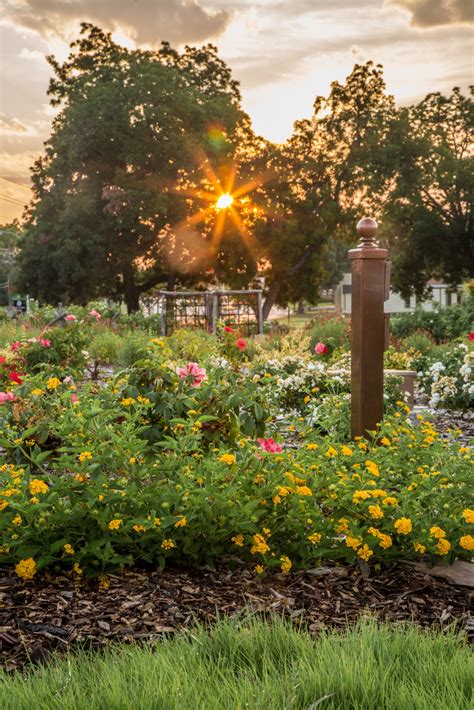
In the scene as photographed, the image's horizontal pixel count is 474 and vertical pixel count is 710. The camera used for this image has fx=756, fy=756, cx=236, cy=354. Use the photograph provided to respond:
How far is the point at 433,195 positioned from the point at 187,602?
109ft

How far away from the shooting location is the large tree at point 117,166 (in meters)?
29.5

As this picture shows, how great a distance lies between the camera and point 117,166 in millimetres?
31234

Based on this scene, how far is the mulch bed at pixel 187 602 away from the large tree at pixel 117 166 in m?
26.8

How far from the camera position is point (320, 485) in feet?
12.1

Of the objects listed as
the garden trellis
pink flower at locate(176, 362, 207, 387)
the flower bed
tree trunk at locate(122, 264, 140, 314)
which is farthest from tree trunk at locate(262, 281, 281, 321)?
the flower bed

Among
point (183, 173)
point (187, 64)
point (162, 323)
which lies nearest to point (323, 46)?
point (162, 323)

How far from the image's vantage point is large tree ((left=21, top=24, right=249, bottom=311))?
29547mm

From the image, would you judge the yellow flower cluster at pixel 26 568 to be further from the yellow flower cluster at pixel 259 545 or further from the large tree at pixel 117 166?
the large tree at pixel 117 166

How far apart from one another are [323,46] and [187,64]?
1023 inches

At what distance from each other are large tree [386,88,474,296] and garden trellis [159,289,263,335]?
47.0 feet

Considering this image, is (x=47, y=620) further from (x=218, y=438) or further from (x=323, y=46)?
(x=323, y=46)

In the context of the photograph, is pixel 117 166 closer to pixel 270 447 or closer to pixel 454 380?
pixel 454 380

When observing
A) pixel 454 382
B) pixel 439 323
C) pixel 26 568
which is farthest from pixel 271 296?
pixel 26 568

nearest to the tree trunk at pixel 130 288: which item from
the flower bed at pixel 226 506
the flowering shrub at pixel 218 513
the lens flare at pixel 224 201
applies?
the lens flare at pixel 224 201
